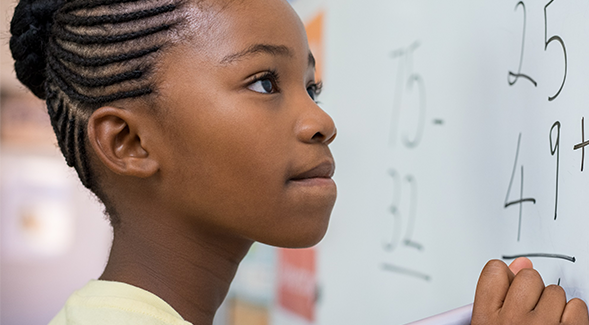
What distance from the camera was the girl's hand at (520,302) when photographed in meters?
0.33

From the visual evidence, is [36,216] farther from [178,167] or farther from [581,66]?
[581,66]

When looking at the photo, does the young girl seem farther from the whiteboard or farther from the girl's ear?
the whiteboard

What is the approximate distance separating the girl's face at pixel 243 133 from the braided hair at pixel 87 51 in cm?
2

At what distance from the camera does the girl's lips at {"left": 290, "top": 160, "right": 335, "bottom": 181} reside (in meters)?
0.43

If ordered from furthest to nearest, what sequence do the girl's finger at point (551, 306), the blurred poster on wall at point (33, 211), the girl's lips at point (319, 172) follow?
the blurred poster on wall at point (33, 211)
the girl's lips at point (319, 172)
the girl's finger at point (551, 306)

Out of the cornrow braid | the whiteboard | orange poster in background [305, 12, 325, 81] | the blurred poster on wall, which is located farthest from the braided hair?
the blurred poster on wall

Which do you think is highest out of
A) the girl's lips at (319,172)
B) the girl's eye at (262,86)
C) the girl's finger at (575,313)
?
the girl's eye at (262,86)

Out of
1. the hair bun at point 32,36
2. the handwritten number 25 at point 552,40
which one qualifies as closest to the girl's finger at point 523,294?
the handwritten number 25 at point 552,40

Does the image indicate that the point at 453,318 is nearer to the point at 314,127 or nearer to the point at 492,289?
the point at 492,289

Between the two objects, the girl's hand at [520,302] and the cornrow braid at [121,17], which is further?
the cornrow braid at [121,17]

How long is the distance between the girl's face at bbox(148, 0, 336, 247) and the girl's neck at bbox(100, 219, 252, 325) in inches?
1.4

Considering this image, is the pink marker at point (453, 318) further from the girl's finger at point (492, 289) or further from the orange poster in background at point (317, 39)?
the orange poster in background at point (317, 39)

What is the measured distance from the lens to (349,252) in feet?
2.32

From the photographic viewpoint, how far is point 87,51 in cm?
45
